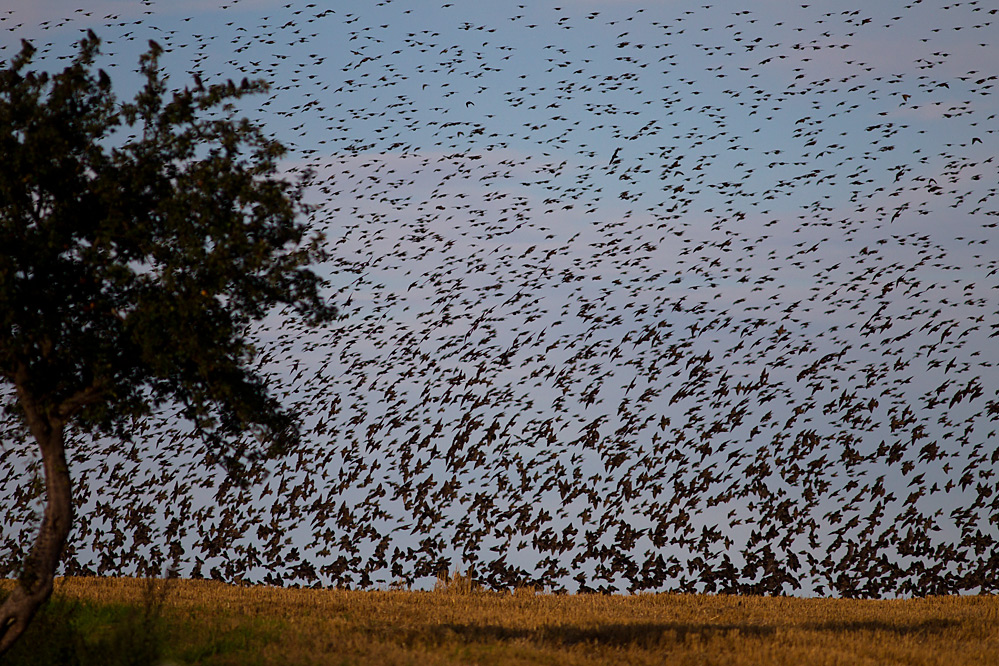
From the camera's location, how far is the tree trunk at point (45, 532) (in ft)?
61.8

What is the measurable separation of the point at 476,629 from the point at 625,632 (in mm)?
3284

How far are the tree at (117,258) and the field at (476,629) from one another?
130 inches

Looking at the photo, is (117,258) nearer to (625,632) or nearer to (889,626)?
(625,632)

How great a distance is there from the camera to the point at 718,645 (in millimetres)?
22969

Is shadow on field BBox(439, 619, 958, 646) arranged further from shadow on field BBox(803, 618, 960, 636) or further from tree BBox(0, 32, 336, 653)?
tree BBox(0, 32, 336, 653)

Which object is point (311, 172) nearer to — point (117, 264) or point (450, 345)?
point (117, 264)

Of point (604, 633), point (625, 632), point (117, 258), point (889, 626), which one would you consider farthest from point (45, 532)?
point (889, 626)

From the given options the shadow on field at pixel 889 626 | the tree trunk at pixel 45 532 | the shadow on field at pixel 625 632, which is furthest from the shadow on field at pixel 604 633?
the tree trunk at pixel 45 532

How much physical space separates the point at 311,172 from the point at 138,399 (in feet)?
17.0

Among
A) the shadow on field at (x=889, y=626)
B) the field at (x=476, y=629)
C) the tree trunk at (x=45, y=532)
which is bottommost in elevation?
the shadow on field at (x=889, y=626)

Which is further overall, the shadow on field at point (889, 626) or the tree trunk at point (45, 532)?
the shadow on field at point (889, 626)

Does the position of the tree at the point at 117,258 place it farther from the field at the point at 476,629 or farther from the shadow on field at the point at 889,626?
the shadow on field at the point at 889,626

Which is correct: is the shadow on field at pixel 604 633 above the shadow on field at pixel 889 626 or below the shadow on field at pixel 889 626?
above

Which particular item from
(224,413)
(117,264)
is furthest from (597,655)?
(117,264)
